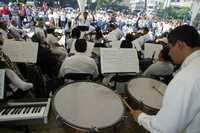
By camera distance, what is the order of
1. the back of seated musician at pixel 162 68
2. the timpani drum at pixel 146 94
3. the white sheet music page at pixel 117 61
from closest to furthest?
the timpani drum at pixel 146 94, the white sheet music page at pixel 117 61, the back of seated musician at pixel 162 68

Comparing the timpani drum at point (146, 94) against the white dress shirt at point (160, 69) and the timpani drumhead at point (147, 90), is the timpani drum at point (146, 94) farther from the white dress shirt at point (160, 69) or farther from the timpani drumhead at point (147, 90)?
the white dress shirt at point (160, 69)

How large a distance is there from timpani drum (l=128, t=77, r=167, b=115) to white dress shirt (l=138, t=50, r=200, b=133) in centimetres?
87

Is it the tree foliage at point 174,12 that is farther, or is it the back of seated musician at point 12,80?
the tree foliage at point 174,12

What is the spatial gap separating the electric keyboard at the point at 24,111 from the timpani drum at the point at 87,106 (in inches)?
8.4

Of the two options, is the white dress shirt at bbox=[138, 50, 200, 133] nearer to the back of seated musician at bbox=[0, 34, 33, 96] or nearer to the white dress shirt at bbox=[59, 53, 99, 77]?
the back of seated musician at bbox=[0, 34, 33, 96]

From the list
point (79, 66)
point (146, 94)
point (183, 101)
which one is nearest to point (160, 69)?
point (79, 66)

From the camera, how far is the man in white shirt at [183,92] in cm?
170

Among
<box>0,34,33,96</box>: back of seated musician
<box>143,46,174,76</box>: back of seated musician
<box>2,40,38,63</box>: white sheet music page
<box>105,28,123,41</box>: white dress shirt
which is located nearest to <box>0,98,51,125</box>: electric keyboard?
<box>0,34,33,96</box>: back of seated musician

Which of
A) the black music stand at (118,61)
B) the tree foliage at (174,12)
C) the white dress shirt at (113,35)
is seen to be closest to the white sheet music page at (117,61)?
the black music stand at (118,61)

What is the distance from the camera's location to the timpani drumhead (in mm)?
2799

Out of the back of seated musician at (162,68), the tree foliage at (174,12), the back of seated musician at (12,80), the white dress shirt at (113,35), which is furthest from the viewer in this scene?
the tree foliage at (174,12)

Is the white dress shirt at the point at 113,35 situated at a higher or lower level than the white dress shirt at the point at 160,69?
lower

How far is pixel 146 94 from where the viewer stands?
294 cm

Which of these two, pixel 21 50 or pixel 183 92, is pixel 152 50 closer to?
pixel 21 50
